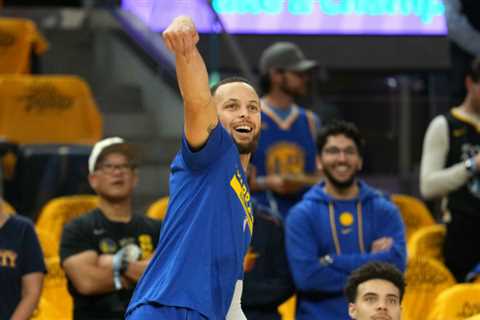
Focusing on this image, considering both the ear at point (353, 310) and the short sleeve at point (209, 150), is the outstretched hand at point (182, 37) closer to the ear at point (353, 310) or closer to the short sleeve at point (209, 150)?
the short sleeve at point (209, 150)

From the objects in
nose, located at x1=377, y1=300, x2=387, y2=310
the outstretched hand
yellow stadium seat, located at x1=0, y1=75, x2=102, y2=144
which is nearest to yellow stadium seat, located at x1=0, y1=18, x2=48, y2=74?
yellow stadium seat, located at x1=0, y1=75, x2=102, y2=144

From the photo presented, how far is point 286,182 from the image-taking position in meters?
8.04

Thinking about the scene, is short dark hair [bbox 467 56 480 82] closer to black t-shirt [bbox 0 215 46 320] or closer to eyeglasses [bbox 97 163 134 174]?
eyeglasses [bbox 97 163 134 174]

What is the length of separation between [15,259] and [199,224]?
2.54 m

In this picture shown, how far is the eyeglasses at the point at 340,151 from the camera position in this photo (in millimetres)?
7277

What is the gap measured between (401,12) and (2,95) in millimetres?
5481

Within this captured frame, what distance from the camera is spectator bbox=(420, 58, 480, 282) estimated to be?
25.9ft

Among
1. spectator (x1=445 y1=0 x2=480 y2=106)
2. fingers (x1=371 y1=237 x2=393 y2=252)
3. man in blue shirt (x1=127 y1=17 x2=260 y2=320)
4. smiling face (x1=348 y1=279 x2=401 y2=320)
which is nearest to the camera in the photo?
man in blue shirt (x1=127 y1=17 x2=260 y2=320)

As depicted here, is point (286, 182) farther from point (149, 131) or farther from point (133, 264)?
point (149, 131)

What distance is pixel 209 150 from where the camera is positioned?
13.7 feet

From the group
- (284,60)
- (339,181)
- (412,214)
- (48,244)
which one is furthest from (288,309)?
(284,60)

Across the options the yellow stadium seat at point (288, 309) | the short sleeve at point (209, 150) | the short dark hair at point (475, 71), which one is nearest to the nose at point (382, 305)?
the yellow stadium seat at point (288, 309)

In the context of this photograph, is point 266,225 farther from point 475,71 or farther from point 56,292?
point 475,71

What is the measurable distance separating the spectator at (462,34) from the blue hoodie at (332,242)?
6.56ft
